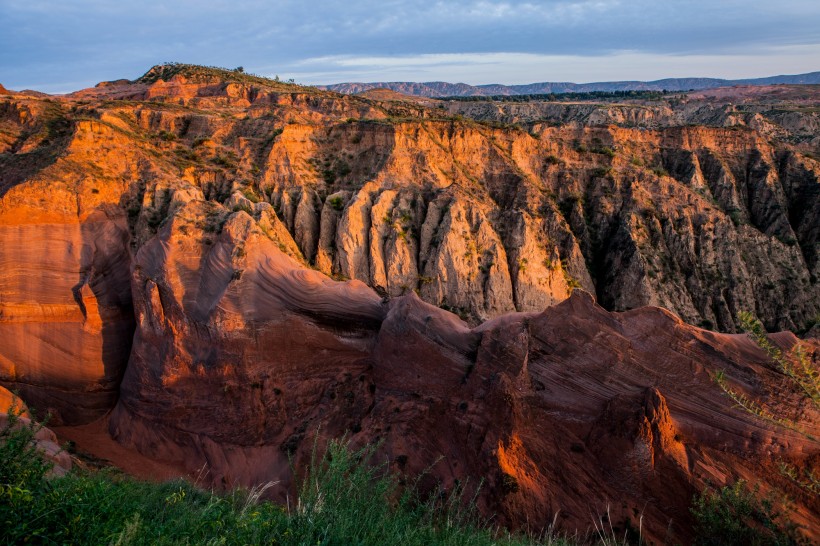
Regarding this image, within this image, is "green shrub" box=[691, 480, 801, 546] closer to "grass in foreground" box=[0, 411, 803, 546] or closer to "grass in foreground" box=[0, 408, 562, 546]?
"grass in foreground" box=[0, 411, 803, 546]

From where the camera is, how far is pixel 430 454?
15.5 metres

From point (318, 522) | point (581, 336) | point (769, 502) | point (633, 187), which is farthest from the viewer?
point (633, 187)

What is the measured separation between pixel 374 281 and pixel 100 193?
13327 millimetres

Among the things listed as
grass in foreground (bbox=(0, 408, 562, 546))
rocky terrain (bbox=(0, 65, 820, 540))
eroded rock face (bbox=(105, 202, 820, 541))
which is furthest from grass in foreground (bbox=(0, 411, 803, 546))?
eroded rock face (bbox=(105, 202, 820, 541))

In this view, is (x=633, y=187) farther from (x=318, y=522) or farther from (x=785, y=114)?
(x=785, y=114)

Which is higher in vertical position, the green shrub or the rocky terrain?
the rocky terrain

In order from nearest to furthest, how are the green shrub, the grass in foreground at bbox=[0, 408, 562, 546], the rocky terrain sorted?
the grass in foreground at bbox=[0, 408, 562, 546] < the green shrub < the rocky terrain

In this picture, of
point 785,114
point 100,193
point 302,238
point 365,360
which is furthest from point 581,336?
point 785,114

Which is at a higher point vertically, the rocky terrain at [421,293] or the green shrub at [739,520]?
the rocky terrain at [421,293]

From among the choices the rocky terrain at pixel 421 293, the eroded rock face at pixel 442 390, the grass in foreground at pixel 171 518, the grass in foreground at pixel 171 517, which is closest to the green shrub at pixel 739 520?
the rocky terrain at pixel 421 293

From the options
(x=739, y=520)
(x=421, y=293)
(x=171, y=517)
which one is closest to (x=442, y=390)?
(x=739, y=520)

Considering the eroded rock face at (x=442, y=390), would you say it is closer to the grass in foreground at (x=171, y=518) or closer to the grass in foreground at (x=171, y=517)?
the grass in foreground at (x=171, y=517)

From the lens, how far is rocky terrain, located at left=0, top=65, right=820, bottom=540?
1366 cm

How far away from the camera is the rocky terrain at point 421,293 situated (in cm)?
1366
